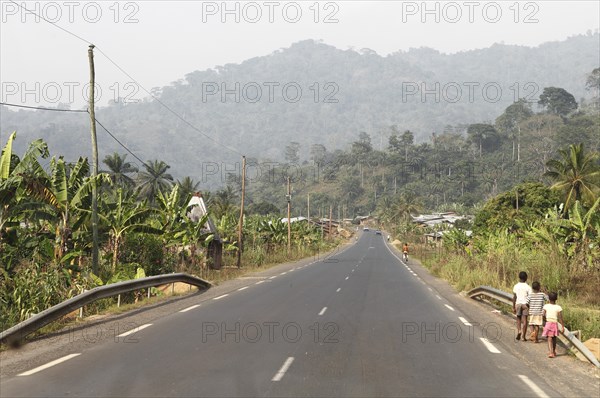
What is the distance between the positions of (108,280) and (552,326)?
549 inches

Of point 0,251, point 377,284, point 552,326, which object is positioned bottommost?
point 377,284

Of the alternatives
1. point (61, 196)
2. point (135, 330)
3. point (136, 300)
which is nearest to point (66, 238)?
point (61, 196)

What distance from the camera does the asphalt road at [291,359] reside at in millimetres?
7832

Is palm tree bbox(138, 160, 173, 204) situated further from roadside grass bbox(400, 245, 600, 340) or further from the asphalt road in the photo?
the asphalt road

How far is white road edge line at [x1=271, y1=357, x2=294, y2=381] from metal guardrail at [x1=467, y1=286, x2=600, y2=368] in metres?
5.20

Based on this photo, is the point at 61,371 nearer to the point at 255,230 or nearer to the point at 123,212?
the point at 123,212

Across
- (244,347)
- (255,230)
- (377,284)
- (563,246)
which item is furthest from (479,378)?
(255,230)

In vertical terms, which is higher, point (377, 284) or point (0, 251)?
point (0, 251)

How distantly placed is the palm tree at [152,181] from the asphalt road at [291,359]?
66.9 meters

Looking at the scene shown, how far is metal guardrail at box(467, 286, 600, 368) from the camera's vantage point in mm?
10106

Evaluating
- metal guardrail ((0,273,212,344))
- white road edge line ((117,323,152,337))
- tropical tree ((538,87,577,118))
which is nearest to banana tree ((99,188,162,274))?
metal guardrail ((0,273,212,344))

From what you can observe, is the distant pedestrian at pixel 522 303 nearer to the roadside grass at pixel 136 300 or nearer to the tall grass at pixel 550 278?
the tall grass at pixel 550 278

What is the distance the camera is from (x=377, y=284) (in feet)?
92.5

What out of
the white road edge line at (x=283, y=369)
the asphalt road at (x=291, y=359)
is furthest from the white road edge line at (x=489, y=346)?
the white road edge line at (x=283, y=369)
